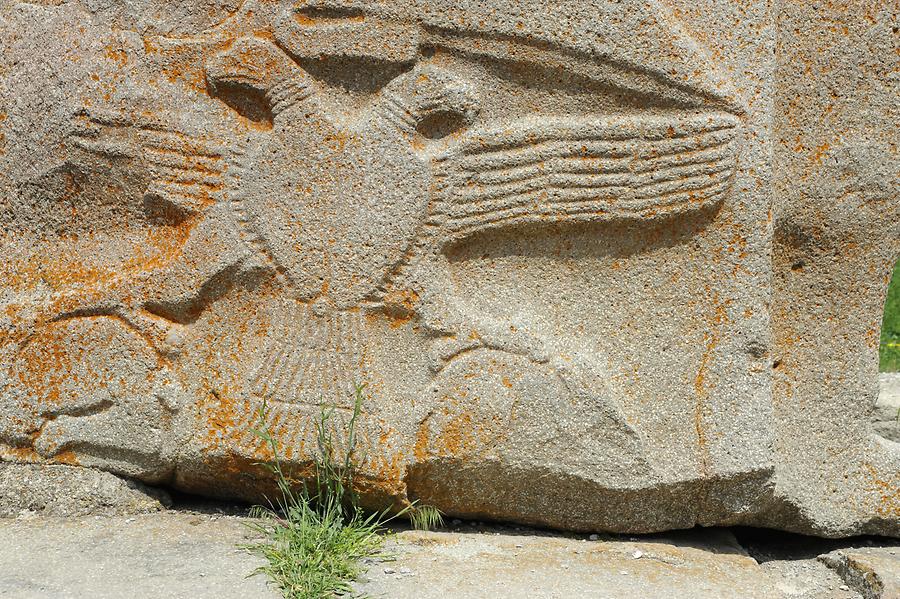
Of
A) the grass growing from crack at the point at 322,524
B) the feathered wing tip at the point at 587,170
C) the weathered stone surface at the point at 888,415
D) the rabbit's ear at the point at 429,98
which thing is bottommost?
the grass growing from crack at the point at 322,524

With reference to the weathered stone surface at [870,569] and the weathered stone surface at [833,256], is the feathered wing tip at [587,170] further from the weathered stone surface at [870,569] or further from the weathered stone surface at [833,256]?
the weathered stone surface at [870,569]

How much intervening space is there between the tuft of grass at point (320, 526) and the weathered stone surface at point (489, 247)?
5 cm

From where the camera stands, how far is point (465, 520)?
8.25 feet

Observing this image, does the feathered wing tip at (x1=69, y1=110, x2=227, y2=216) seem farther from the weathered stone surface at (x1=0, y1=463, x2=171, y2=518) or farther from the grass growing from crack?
the weathered stone surface at (x1=0, y1=463, x2=171, y2=518)

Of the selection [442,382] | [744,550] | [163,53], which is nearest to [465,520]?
[442,382]

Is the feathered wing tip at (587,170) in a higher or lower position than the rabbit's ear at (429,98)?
lower

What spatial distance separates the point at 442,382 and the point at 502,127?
615 mm

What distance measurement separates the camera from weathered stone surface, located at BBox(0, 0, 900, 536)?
90.0 inches

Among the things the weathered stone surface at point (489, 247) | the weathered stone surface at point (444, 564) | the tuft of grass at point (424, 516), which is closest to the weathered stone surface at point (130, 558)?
A: the weathered stone surface at point (444, 564)

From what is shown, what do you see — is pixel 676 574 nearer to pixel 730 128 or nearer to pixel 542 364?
pixel 542 364

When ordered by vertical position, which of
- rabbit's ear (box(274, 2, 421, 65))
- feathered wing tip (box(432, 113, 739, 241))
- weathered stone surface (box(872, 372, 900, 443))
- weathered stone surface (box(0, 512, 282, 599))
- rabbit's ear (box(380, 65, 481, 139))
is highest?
rabbit's ear (box(274, 2, 421, 65))

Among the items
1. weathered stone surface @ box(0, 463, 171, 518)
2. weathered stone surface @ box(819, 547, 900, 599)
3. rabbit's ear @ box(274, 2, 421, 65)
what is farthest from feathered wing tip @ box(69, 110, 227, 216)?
weathered stone surface @ box(819, 547, 900, 599)

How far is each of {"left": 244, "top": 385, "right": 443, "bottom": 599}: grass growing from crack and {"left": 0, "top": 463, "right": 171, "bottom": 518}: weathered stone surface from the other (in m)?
0.36

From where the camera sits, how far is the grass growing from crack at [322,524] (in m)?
2.12
